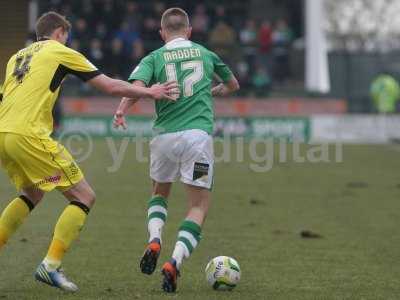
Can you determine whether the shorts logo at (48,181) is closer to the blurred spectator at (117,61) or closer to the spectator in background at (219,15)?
the blurred spectator at (117,61)

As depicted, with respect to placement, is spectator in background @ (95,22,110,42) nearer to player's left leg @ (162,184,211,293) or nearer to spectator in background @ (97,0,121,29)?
spectator in background @ (97,0,121,29)

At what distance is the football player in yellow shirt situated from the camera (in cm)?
707

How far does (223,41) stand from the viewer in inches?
1297

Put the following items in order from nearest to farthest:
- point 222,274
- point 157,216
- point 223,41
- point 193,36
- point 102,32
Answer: point 222,274 → point 157,216 → point 223,41 → point 193,36 → point 102,32

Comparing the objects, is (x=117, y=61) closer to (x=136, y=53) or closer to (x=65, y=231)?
(x=136, y=53)

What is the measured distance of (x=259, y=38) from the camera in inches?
1321

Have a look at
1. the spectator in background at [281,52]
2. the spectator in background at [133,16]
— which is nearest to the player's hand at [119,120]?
the spectator in background at [133,16]

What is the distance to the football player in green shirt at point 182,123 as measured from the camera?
7594 millimetres

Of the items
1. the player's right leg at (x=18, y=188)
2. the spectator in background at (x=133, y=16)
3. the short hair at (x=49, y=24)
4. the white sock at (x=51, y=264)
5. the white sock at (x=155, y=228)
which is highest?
the spectator in background at (x=133, y=16)

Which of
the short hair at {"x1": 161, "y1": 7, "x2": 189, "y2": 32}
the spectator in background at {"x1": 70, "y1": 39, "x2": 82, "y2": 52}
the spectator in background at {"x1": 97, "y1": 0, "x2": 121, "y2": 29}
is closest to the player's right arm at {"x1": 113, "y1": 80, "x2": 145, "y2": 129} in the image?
→ the short hair at {"x1": 161, "y1": 7, "x2": 189, "y2": 32}

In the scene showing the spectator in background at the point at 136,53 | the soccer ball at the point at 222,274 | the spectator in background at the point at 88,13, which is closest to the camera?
the soccer ball at the point at 222,274

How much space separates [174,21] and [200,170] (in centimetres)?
114

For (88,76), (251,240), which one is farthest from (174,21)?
(251,240)

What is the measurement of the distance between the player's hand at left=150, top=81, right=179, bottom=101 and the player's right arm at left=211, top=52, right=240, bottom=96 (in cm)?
58
